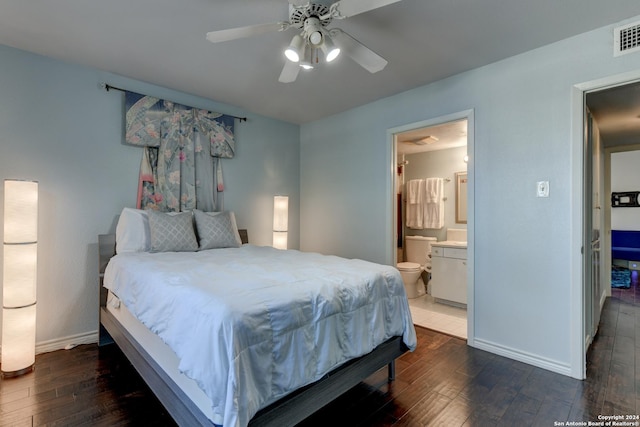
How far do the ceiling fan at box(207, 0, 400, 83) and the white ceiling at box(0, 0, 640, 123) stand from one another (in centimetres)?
28

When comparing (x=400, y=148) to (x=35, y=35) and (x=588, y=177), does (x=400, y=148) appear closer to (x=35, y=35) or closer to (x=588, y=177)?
(x=588, y=177)

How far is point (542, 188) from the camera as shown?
7.75 feet

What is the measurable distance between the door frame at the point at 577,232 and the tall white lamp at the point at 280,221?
293 centimetres

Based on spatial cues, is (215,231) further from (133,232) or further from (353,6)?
(353,6)

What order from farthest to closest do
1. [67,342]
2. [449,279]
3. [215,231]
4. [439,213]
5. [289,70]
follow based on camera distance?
[439,213] < [449,279] < [215,231] < [67,342] < [289,70]

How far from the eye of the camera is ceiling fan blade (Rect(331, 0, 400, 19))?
1.52m

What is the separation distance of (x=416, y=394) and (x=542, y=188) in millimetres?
1812

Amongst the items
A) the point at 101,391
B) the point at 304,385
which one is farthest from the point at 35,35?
the point at 304,385

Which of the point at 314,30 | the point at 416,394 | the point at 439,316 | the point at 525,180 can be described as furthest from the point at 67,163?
the point at 439,316

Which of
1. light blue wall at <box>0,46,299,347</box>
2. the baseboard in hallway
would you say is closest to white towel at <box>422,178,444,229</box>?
the baseboard in hallway

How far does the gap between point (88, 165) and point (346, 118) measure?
2833mm

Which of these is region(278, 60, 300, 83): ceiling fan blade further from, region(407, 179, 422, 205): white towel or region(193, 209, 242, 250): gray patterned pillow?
region(407, 179, 422, 205): white towel

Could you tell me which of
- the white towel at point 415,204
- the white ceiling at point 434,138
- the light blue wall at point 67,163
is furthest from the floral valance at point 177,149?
the white towel at point 415,204

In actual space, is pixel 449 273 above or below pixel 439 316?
above
